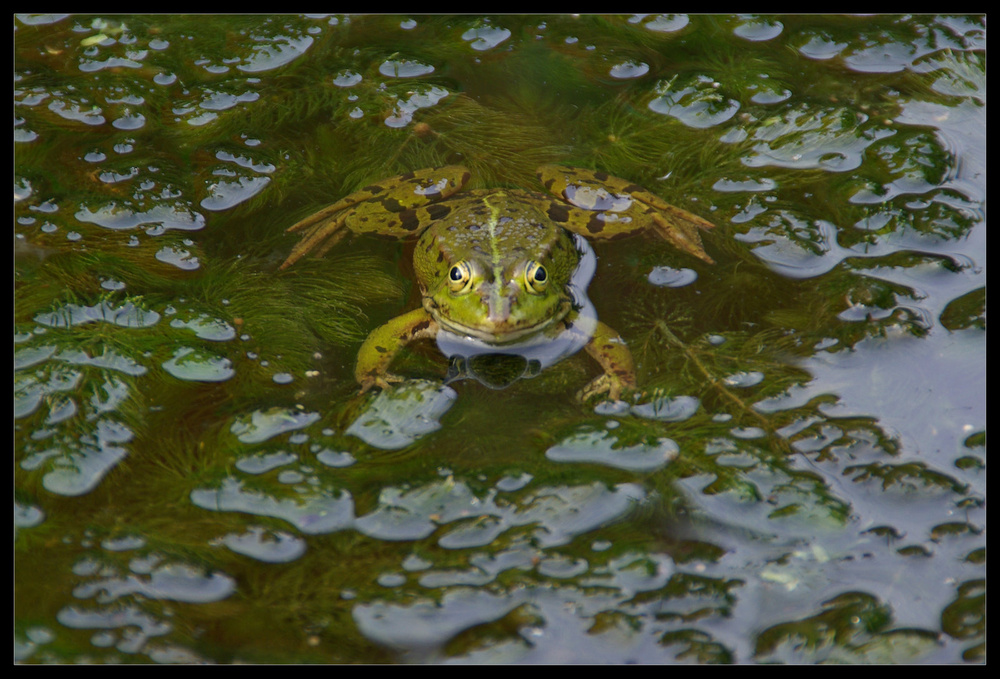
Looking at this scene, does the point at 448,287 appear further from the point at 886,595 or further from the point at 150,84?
the point at 150,84

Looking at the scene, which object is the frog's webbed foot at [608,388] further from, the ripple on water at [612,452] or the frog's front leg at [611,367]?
the ripple on water at [612,452]

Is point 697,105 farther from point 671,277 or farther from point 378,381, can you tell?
point 378,381

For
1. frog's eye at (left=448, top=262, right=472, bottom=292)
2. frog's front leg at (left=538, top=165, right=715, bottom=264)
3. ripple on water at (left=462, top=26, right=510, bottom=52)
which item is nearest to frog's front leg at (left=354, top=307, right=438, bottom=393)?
frog's eye at (left=448, top=262, right=472, bottom=292)

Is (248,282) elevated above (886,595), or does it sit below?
above

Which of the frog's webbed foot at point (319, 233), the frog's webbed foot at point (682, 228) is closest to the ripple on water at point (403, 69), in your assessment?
the frog's webbed foot at point (319, 233)

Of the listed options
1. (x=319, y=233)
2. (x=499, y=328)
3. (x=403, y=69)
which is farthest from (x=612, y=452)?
(x=403, y=69)

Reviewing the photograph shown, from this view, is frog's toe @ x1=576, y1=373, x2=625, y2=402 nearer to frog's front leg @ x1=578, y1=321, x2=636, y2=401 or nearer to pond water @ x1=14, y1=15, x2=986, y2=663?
frog's front leg @ x1=578, y1=321, x2=636, y2=401

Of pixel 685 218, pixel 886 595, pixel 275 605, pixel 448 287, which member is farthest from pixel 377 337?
pixel 886 595
